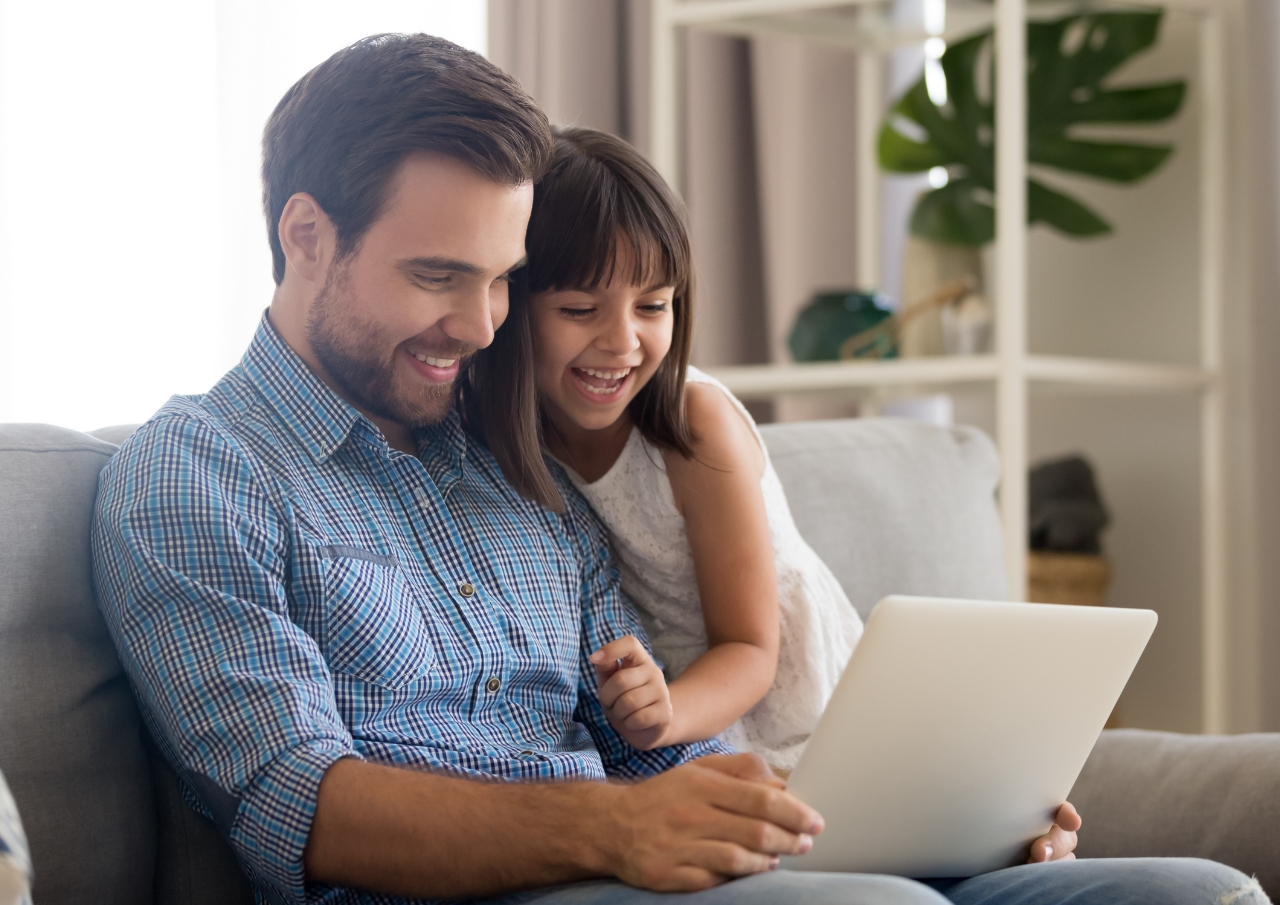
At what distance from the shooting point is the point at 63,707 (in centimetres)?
106

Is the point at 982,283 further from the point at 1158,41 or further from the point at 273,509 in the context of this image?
the point at 273,509

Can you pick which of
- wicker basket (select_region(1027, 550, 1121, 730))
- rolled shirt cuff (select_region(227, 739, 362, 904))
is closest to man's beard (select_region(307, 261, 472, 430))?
rolled shirt cuff (select_region(227, 739, 362, 904))

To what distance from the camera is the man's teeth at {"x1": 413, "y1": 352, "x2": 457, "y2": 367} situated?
1.20 m

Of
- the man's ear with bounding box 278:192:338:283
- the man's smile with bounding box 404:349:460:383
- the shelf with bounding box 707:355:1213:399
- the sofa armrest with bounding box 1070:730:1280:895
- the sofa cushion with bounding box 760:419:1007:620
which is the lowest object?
the sofa armrest with bounding box 1070:730:1280:895

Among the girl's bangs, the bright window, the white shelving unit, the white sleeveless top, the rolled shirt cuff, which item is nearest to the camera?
the rolled shirt cuff

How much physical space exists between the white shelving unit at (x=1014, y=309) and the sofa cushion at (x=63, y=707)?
4.54 feet

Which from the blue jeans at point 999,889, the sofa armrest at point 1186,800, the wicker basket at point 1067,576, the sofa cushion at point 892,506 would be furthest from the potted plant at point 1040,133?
the blue jeans at point 999,889

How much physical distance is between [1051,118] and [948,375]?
0.57 metres

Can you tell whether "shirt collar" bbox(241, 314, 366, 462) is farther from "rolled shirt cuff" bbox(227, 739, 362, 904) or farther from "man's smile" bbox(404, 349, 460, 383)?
"rolled shirt cuff" bbox(227, 739, 362, 904)

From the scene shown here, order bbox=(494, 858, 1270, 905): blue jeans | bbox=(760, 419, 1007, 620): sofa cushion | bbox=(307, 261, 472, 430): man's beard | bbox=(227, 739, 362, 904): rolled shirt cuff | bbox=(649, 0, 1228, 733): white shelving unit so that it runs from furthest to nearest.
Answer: bbox=(649, 0, 1228, 733): white shelving unit < bbox=(760, 419, 1007, 620): sofa cushion < bbox=(307, 261, 472, 430): man's beard < bbox=(227, 739, 362, 904): rolled shirt cuff < bbox=(494, 858, 1270, 905): blue jeans

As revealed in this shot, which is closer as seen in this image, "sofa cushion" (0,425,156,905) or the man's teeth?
"sofa cushion" (0,425,156,905)

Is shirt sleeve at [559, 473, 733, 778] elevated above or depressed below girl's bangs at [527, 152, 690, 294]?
below

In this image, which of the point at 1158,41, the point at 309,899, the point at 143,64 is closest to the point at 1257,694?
the point at 1158,41

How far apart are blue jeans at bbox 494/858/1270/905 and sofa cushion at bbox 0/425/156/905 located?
312 mm
